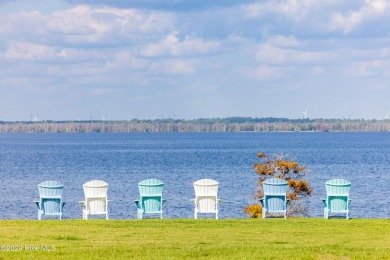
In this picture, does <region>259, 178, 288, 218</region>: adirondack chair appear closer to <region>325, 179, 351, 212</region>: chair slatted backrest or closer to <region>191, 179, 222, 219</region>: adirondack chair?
<region>325, 179, 351, 212</region>: chair slatted backrest

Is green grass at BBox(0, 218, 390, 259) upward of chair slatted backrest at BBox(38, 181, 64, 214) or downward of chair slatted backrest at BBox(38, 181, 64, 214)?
downward

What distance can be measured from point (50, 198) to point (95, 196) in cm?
127

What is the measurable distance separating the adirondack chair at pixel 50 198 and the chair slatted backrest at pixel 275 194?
5294 millimetres

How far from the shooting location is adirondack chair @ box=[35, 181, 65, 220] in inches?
878

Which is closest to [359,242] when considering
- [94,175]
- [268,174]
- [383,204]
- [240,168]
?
[268,174]

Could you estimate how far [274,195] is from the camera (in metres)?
22.3

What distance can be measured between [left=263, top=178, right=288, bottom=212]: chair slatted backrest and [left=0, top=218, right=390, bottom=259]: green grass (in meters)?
1.48

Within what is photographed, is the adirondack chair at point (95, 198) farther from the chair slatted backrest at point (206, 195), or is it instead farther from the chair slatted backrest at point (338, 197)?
the chair slatted backrest at point (338, 197)

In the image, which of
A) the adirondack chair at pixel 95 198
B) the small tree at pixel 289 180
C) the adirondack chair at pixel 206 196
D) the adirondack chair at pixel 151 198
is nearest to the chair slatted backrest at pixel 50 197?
the adirondack chair at pixel 95 198

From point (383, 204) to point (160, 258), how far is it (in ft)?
95.6

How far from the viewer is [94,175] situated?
69.8 meters

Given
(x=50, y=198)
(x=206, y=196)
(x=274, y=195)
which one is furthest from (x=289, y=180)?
(x=50, y=198)

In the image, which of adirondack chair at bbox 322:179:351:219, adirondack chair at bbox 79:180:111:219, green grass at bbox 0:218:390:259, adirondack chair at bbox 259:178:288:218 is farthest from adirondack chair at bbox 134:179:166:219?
adirondack chair at bbox 322:179:351:219

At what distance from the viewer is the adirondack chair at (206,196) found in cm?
2312
